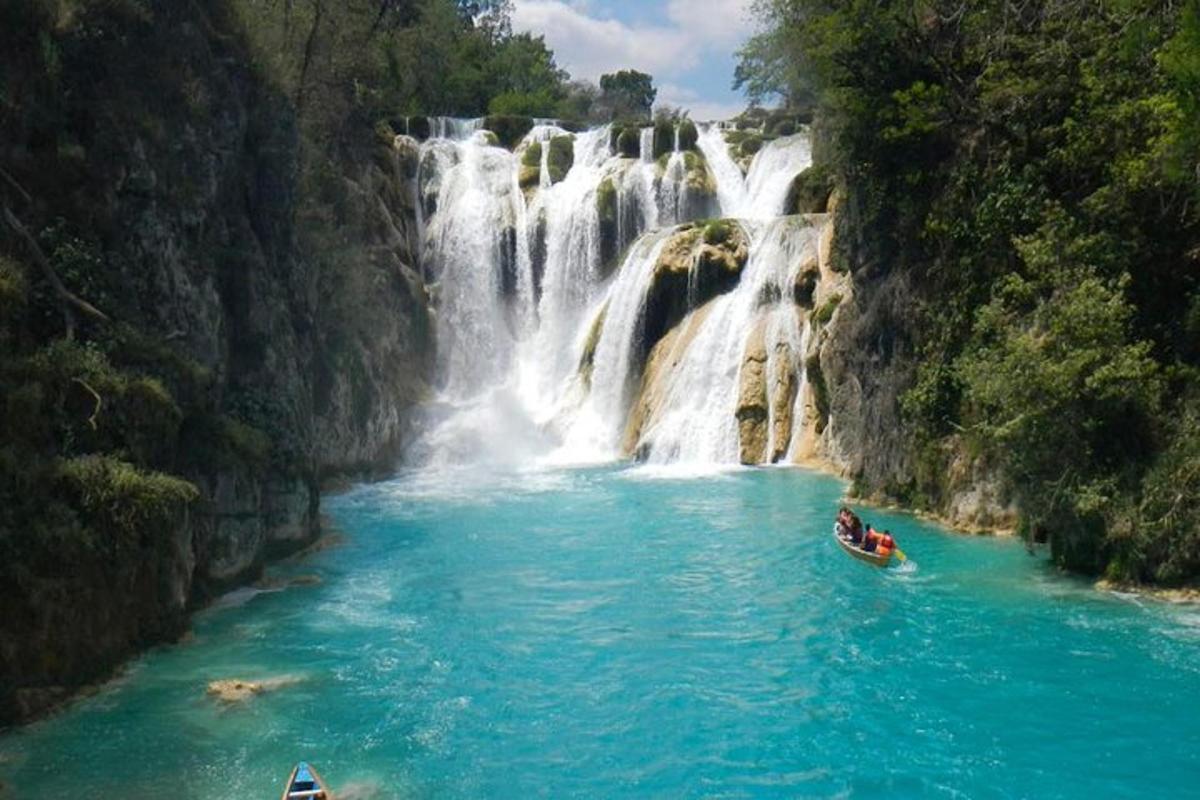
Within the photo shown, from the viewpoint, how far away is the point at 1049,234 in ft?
57.8

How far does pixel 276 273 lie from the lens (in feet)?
73.4

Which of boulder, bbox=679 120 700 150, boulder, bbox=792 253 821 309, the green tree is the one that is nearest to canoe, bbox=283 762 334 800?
boulder, bbox=792 253 821 309

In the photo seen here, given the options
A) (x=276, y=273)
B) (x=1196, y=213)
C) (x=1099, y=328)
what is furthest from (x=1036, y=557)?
(x=276, y=273)

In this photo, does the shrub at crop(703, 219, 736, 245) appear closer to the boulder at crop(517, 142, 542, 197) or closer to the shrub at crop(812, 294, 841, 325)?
the shrub at crop(812, 294, 841, 325)

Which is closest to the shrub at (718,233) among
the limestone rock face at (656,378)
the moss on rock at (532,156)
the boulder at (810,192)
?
the limestone rock face at (656,378)

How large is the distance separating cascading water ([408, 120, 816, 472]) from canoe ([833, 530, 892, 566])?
37.5 ft

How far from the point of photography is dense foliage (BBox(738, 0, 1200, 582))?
15.5 meters

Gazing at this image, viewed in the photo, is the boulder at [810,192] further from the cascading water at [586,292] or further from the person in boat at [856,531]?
the person in boat at [856,531]

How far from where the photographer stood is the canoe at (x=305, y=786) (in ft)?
31.6

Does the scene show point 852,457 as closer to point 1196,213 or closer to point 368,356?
point 1196,213

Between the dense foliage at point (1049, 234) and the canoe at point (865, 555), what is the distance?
8.03 feet

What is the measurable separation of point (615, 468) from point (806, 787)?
68.8ft

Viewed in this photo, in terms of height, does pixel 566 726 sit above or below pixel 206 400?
below

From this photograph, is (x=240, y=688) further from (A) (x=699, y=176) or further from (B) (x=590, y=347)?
(A) (x=699, y=176)
